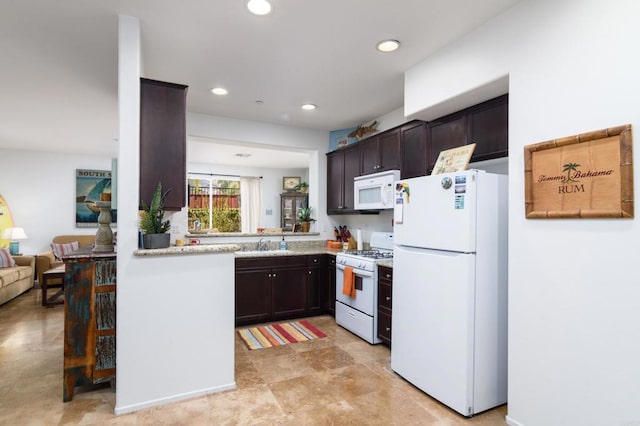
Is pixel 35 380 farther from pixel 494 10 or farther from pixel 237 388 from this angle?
pixel 494 10

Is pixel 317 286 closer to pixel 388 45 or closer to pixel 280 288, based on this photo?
pixel 280 288

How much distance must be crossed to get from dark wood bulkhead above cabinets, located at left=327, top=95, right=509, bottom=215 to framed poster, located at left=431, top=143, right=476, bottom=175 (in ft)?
0.58

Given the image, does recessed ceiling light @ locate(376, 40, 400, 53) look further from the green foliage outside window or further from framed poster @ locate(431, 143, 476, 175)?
the green foliage outside window

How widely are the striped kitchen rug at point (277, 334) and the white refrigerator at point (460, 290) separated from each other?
1.35m

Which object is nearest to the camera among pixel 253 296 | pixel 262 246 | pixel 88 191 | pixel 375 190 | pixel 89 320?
pixel 89 320

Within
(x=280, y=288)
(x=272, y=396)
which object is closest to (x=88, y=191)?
(x=280, y=288)

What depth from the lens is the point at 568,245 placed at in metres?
1.80

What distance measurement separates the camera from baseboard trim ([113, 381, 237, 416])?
2.13 m

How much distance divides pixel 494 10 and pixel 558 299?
1763 millimetres

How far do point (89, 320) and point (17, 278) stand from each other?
390 centimetres

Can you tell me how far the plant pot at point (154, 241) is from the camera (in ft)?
7.45

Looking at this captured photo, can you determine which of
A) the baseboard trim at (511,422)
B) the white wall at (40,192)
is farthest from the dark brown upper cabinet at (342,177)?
the white wall at (40,192)

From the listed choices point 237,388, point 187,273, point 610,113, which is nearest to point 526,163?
point 610,113

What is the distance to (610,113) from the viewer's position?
1.63m
